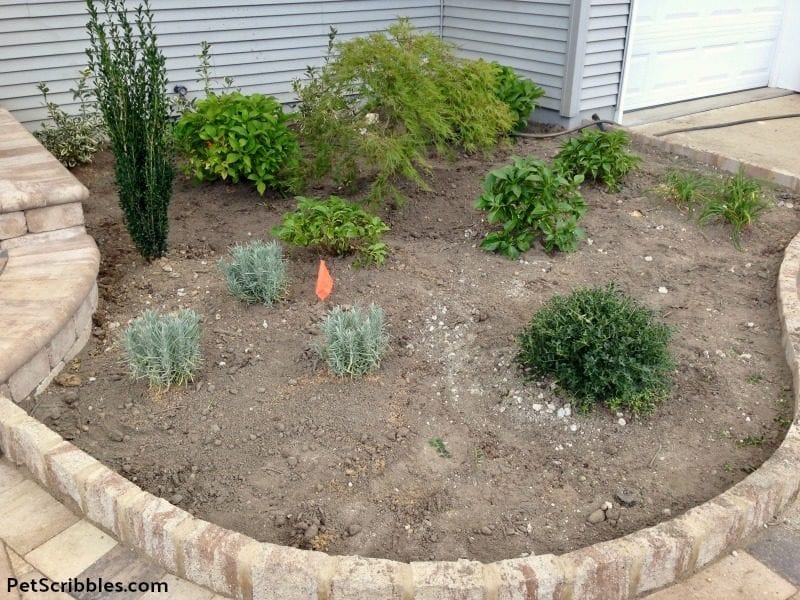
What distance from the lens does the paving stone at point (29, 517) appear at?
242 cm

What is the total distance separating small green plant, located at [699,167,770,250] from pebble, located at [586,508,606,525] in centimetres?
243

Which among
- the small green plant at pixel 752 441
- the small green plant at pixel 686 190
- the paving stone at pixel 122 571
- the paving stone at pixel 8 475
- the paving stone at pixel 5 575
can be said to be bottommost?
the paving stone at pixel 122 571

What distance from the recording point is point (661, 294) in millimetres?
3857

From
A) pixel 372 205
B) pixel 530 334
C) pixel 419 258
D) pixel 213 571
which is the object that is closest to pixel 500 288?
pixel 419 258

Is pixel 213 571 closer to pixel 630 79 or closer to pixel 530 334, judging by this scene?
pixel 530 334

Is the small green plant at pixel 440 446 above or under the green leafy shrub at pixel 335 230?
under

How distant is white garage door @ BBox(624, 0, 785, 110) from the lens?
6957 millimetres

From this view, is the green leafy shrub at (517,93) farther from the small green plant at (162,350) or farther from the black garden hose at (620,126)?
the small green plant at (162,350)

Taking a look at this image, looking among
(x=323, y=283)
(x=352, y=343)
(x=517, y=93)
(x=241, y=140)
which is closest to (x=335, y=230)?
(x=323, y=283)

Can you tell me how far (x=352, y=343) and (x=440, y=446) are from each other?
20.6 inches

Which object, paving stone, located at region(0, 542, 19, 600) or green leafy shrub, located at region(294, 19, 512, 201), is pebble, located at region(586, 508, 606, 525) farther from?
green leafy shrub, located at region(294, 19, 512, 201)

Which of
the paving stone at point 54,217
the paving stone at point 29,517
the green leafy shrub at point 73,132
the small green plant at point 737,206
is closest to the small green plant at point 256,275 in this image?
the paving stone at point 54,217

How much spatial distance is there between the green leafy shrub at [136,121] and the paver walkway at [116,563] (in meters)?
1.73

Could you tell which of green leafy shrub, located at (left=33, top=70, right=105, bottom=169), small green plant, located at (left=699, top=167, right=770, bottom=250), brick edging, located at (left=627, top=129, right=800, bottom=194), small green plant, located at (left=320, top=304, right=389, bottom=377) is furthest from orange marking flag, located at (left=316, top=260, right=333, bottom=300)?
brick edging, located at (left=627, top=129, right=800, bottom=194)
